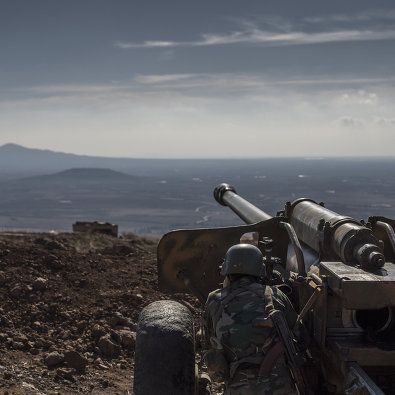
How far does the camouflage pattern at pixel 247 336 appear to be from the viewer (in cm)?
437

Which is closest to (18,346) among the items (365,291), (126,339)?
(126,339)

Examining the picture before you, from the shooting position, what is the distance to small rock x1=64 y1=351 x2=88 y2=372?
6.69 m

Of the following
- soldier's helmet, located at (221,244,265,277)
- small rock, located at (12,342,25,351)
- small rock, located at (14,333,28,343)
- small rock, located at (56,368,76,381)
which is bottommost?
small rock, located at (56,368,76,381)

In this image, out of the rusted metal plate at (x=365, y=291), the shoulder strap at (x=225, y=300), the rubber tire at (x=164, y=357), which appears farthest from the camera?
the rubber tire at (x=164, y=357)

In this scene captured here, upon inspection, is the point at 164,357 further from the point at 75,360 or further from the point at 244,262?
the point at 75,360

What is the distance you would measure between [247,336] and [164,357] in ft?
2.64

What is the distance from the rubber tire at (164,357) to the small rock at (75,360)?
202 centimetres

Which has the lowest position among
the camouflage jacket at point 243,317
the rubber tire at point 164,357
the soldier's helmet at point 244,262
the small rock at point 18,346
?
the small rock at point 18,346

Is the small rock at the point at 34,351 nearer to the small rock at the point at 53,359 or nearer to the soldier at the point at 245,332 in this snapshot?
the small rock at the point at 53,359

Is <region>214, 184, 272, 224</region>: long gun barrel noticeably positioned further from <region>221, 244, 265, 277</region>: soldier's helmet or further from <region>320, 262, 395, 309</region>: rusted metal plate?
<region>320, 262, 395, 309</region>: rusted metal plate

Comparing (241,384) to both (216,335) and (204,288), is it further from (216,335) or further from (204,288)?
(204,288)

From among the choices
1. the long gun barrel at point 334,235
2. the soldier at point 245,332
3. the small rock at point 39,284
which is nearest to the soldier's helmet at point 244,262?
the soldier at point 245,332

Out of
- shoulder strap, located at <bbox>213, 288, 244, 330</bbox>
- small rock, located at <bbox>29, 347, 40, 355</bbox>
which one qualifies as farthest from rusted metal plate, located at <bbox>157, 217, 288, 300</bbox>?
shoulder strap, located at <bbox>213, 288, 244, 330</bbox>

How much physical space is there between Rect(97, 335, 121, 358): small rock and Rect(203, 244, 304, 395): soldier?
3022 millimetres
